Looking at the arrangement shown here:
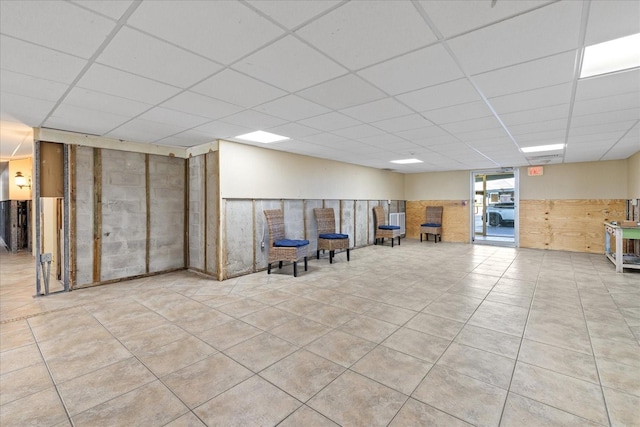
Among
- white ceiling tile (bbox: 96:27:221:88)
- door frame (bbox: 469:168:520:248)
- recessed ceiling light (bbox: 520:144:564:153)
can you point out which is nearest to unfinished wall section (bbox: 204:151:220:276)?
white ceiling tile (bbox: 96:27:221:88)

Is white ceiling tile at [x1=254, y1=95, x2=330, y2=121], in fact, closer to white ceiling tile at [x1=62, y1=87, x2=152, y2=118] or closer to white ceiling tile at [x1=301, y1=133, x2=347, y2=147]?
white ceiling tile at [x1=301, y1=133, x2=347, y2=147]

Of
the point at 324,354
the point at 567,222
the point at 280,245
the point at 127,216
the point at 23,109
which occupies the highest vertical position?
the point at 23,109

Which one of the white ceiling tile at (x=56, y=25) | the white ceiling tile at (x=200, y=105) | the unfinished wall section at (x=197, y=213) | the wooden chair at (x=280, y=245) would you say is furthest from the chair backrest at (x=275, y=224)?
the white ceiling tile at (x=56, y=25)

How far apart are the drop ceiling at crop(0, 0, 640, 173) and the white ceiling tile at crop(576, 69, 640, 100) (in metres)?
0.02

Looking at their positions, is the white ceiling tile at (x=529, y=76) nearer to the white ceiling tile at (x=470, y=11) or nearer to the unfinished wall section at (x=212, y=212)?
the white ceiling tile at (x=470, y=11)

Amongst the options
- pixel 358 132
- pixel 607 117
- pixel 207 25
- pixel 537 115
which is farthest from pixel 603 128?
pixel 207 25

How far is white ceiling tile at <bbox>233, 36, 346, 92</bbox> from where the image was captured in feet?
6.64

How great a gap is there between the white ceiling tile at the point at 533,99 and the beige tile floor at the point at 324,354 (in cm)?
237

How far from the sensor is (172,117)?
3594 mm

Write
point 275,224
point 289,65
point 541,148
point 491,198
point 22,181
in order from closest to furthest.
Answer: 1. point 289,65
2. point 275,224
3. point 541,148
4. point 22,181
5. point 491,198

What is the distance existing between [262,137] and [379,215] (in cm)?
512

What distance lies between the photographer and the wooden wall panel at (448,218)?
938cm

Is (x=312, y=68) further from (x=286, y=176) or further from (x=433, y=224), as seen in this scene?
(x=433, y=224)

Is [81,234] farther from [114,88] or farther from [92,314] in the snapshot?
[114,88]
